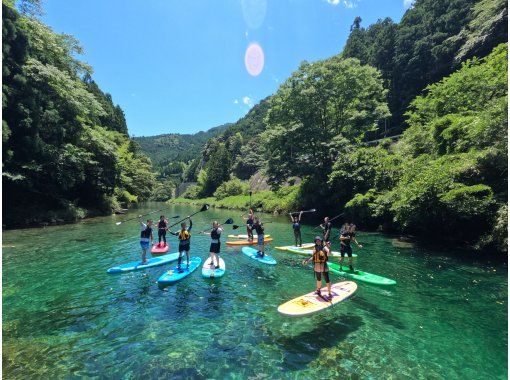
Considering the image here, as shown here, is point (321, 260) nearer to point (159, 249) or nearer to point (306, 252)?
point (306, 252)

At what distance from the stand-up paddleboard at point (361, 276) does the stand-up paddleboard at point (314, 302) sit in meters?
1.88

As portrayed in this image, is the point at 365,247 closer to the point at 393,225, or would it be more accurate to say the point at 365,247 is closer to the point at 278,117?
the point at 393,225

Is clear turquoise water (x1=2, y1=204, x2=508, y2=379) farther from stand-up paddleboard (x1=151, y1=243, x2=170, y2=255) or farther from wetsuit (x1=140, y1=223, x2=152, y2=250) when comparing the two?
stand-up paddleboard (x1=151, y1=243, x2=170, y2=255)

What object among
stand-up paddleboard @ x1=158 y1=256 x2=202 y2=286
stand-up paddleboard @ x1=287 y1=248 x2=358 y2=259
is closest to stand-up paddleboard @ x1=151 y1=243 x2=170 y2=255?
stand-up paddleboard @ x1=158 y1=256 x2=202 y2=286

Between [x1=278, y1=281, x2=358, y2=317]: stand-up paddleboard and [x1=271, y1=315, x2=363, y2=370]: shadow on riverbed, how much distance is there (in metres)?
0.49

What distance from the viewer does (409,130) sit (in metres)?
33.4

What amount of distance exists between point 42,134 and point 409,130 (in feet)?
121

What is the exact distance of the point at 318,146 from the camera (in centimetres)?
3888

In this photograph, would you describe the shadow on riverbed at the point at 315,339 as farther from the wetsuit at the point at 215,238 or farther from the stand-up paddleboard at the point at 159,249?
the stand-up paddleboard at the point at 159,249

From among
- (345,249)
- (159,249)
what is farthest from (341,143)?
(159,249)

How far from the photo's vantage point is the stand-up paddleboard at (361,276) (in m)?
13.0

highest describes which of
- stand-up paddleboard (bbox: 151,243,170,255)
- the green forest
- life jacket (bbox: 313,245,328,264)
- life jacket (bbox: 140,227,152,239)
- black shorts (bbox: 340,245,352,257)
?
the green forest

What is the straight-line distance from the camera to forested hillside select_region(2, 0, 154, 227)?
28.4 meters

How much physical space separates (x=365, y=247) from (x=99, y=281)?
15.5 metres
